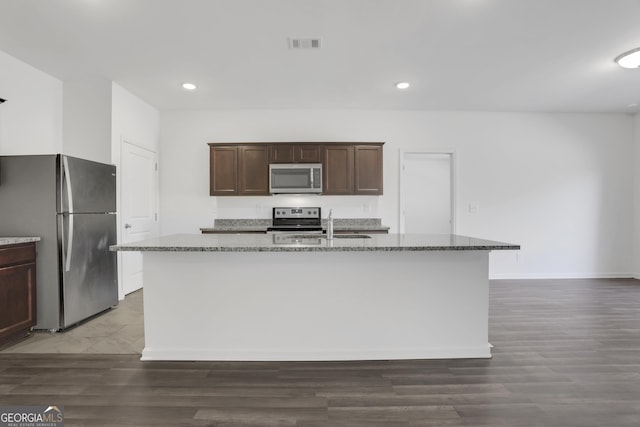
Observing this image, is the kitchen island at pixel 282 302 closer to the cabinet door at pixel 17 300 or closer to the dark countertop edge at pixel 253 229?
the cabinet door at pixel 17 300

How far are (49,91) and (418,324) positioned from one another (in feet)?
15.2

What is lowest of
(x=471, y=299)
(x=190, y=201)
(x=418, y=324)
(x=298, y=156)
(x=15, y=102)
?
(x=418, y=324)

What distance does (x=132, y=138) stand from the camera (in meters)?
4.60

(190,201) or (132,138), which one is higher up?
(132,138)

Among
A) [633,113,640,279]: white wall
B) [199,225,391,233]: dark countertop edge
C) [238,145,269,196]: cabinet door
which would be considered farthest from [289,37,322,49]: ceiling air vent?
[633,113,640,279]: white wall

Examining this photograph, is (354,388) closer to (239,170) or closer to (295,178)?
(295,178)

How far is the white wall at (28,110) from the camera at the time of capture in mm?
3504

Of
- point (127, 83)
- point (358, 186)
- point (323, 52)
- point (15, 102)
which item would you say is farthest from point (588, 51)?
point (15, 102)

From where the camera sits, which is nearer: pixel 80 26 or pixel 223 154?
pixel 80 26

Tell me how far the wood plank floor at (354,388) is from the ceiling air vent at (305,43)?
2663 mm

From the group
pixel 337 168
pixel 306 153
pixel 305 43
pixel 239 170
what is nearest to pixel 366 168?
pixel 337 168

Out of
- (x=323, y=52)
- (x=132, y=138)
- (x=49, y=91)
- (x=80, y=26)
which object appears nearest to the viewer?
(x=80, y=26)

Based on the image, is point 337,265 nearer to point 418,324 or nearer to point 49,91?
point 418,324

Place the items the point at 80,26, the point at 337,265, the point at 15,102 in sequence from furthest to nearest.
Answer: the point at 15,102 < the point at 80,26 < the point at 337,265
